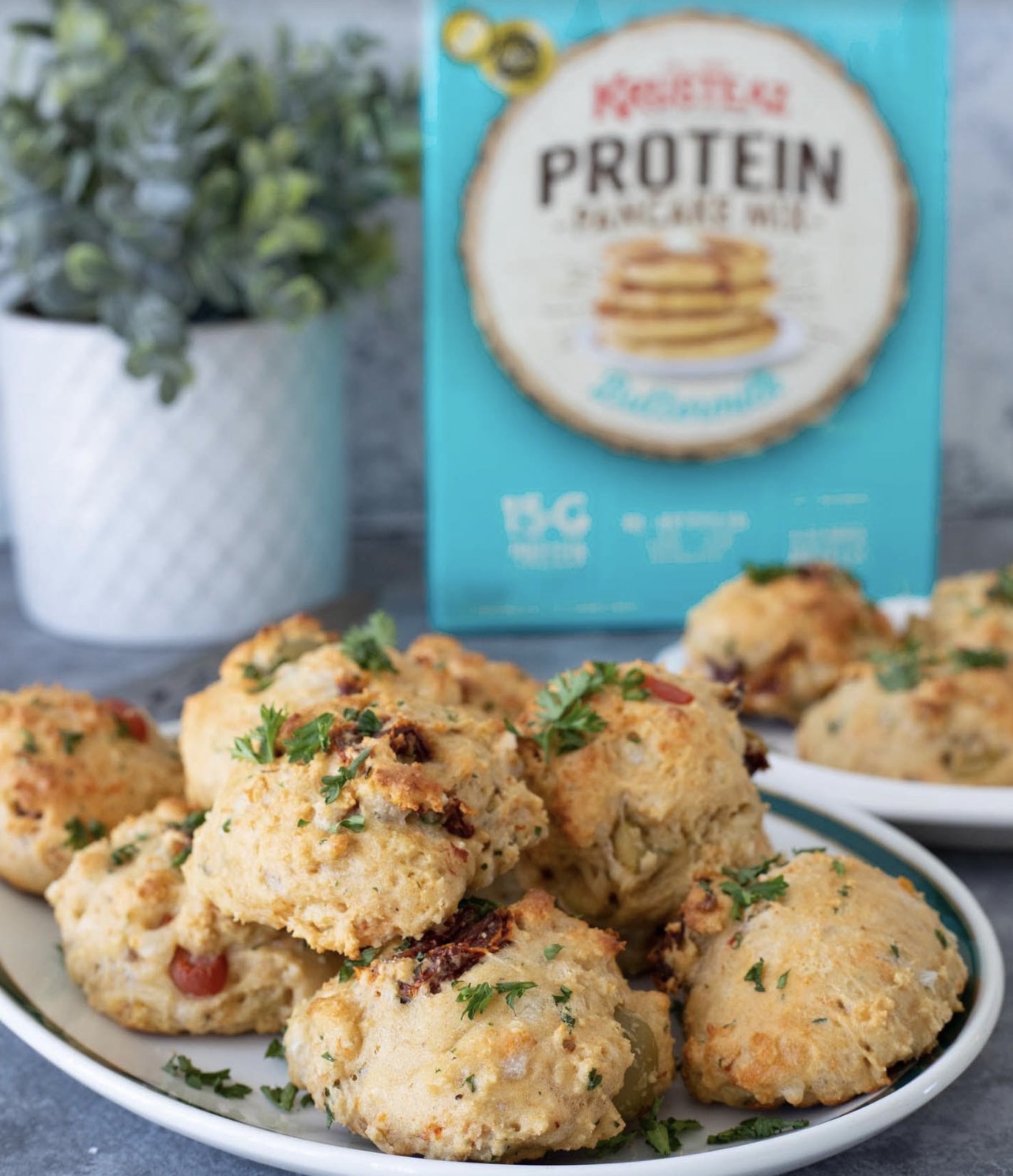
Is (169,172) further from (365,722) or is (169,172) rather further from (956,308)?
(956,308)

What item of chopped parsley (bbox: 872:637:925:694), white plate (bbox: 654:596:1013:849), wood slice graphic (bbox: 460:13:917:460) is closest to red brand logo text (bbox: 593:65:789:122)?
wood slice graphic (bbox: 460:13:917:460)

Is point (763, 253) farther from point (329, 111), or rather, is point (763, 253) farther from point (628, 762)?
point (628, 762)

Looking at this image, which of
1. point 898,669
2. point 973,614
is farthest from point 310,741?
point 973,614

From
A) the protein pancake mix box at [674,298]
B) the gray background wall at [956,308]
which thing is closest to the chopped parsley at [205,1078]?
the protein pancake mix box at [674,298]

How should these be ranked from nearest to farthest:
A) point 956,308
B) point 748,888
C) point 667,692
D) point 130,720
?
point 748,888 < point 667,692 < point 130,720 < point 956,308

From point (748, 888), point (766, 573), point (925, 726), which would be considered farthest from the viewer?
point (766, 573)

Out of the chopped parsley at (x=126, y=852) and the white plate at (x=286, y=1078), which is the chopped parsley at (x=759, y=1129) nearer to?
the white plate at (x=286, y=1078)

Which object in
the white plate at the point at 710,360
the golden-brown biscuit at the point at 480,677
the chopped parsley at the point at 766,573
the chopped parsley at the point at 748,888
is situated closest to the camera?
the chopped parsley at the point at 748,888
